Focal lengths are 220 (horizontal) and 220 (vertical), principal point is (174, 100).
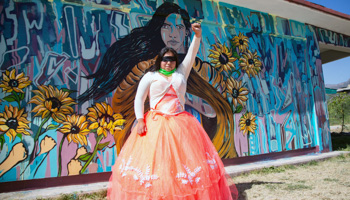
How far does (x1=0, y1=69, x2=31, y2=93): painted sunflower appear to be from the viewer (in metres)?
3.27

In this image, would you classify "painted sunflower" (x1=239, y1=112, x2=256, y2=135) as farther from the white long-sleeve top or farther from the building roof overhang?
the white long-sleeve top

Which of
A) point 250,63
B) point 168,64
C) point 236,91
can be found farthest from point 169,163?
point 250,63

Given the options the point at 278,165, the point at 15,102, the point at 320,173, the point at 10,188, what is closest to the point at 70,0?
the point at 15,102

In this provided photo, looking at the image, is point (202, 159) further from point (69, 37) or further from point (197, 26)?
point (69, 37)

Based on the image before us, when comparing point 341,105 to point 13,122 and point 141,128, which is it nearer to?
point 141,128

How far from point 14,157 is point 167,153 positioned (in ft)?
8.34

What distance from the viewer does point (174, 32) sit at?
4.57 meters

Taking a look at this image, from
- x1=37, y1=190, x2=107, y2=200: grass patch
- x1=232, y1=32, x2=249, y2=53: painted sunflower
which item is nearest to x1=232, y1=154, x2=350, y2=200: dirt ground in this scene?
x1=37, y1=190, x2=107, y2=200: grass patch

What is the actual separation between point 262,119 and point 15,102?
485 cm

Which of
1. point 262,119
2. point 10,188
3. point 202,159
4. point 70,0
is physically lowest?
point 10,188

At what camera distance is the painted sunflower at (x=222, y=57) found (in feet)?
15.9

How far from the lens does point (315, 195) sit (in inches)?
118

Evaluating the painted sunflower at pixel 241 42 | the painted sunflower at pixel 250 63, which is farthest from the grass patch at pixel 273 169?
the painted sunflower at pixel 241 42

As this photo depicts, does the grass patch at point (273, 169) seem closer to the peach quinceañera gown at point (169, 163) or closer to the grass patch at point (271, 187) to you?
the grass patch at point (271, 187)
